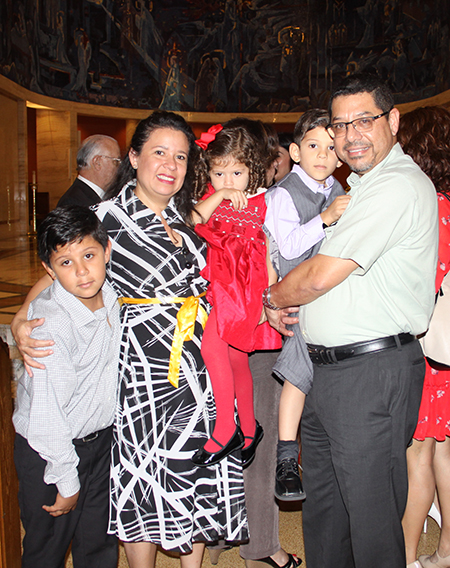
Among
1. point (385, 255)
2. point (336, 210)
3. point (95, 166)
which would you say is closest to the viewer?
point (385, 255)

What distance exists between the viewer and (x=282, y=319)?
2312 millimetres

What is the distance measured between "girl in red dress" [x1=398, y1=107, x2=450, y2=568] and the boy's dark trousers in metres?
1.61

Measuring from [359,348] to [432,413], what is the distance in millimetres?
1002

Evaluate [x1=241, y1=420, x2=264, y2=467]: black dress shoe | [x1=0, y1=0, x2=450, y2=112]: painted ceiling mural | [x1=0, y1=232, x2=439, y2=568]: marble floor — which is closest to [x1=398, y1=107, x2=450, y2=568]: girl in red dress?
[x1=0, y1=232, x2=439, y2=568]: marble floor

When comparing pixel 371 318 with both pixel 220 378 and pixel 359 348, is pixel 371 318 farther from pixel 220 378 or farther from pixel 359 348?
pixel 220 378

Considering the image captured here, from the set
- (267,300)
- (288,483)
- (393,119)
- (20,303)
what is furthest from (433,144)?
(20,303)

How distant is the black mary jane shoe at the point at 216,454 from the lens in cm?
224

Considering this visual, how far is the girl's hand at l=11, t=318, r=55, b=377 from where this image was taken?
195 centimetres

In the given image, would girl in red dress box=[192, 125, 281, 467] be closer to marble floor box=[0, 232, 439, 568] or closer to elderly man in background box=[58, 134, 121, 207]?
marble floor box=[0, 232, 439, 568]

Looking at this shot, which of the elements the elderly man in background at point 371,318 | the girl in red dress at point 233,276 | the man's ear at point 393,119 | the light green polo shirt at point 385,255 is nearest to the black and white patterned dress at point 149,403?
the girl in red dress at point 233,276

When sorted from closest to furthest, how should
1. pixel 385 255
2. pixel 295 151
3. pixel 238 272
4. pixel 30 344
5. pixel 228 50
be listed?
pixel 385 255
pixel 30 344
pixel 238 272
pixel 295 151
pixel 228 50

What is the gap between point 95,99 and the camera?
16.9 meters

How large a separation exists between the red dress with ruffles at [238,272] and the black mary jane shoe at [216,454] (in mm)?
425

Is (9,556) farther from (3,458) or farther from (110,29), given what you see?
(110,29)
